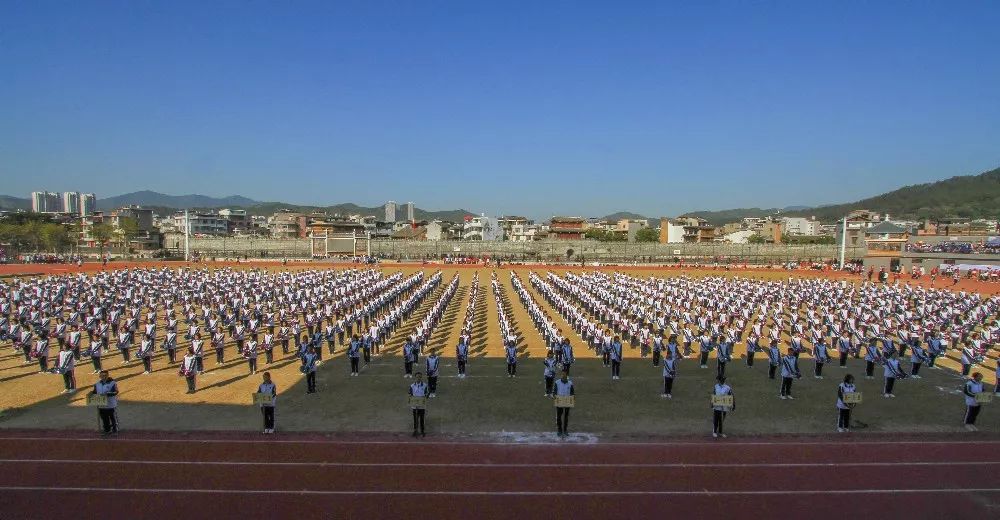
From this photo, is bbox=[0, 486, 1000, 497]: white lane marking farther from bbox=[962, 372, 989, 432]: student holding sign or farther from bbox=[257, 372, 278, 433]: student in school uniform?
bbox=[962, 372, 989, 432]: student holding sign

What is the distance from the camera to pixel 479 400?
41.8 feet

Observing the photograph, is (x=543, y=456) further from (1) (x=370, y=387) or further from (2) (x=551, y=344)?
(2) (x=551, y=344)

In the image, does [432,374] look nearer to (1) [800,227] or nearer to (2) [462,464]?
(2) [462,464]

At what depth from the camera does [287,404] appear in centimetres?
1240

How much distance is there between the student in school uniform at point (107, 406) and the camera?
1026 cm

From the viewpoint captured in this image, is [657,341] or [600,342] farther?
[600,342]

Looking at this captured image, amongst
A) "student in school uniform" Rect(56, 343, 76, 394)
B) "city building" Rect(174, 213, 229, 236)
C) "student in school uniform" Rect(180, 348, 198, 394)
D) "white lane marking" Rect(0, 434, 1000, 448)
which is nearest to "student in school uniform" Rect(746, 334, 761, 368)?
"white lane marking" Rect(0, 434, 1000, 448)

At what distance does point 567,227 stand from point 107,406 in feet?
318

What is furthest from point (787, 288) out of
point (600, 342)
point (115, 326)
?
point (115, 326)

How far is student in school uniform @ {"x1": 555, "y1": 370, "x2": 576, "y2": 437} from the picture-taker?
34.0ft

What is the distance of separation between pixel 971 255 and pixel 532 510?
5568 cm

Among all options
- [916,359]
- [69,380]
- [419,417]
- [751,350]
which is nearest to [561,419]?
[419,417]

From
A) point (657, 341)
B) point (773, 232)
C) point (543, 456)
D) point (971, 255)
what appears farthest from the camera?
point (773, 232)

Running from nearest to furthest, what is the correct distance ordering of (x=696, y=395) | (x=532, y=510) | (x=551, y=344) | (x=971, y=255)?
1. (x=532, y=510)
2. (x=696, y=395)
3. (x=551, y=344)
4. (x=971, y=255)
